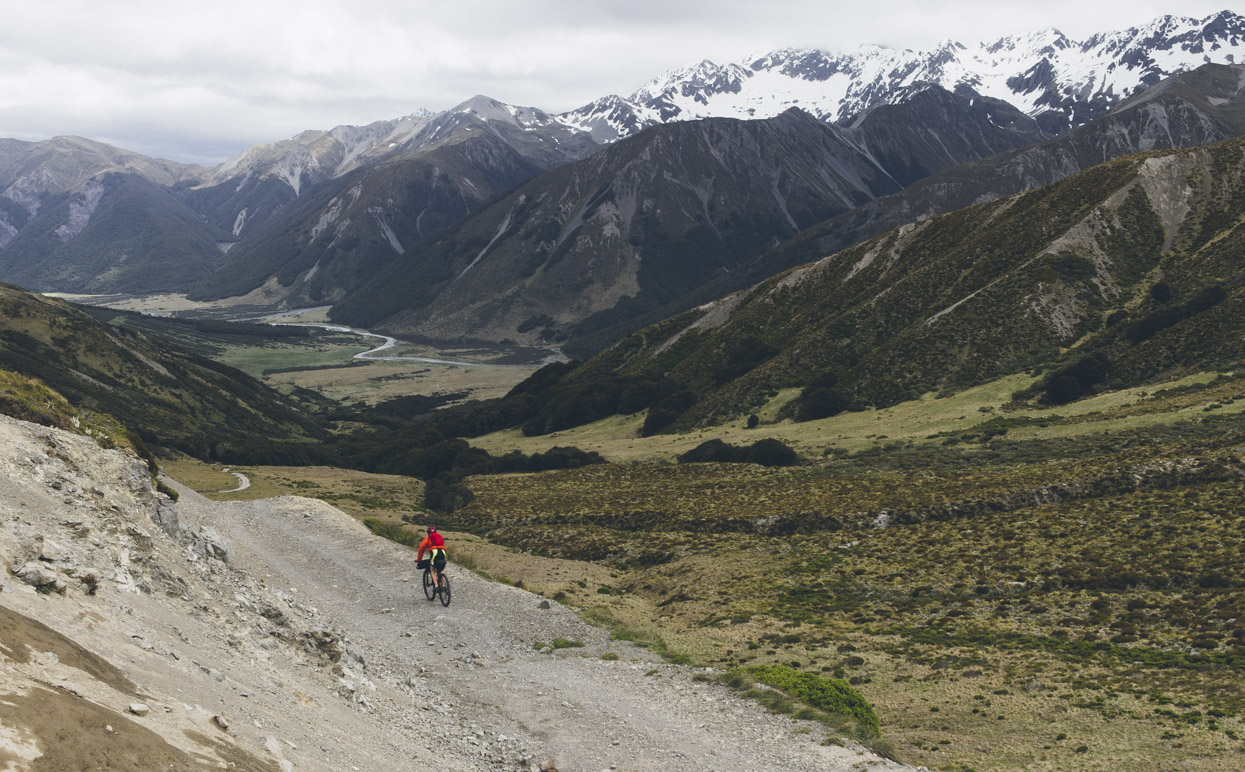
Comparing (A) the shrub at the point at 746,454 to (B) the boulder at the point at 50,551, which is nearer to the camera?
(B) the boulder at the point at 50,551

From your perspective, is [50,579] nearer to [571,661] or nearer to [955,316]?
[571,661]

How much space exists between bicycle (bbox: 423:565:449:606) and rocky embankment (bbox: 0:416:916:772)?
52 cm

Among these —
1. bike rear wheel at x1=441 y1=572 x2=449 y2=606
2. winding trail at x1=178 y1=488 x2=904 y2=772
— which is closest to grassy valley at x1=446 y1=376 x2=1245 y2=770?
winding trail at x1=178 y1=488 x2=904 y2=772

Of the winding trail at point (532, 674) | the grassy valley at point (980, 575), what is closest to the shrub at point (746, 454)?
the grassy valley at point (980, 575)

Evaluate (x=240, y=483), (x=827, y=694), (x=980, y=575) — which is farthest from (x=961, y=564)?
(x=240, y=483)

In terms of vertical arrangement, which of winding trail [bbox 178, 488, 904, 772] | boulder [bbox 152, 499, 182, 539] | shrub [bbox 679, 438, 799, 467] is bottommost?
shrub [bbox 679, 438, 799, 467]

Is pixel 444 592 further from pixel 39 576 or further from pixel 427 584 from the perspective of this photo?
pixel 39 576

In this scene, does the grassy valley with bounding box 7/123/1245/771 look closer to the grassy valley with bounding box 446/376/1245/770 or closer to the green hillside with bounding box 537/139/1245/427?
the grassy valley with bounding box 446/376/1245/770

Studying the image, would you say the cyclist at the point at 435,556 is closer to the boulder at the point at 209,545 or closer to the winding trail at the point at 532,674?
the winding trail at the point at 532,674

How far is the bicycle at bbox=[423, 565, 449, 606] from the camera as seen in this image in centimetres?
3172

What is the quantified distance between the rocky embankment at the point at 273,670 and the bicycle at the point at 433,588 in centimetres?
52

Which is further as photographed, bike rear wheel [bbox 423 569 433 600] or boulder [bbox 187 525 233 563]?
bike rear wheel [bbox 423 569 433 600]

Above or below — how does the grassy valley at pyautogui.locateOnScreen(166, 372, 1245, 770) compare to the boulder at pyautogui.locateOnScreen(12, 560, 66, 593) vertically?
below

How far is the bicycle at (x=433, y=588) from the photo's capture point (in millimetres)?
31719
